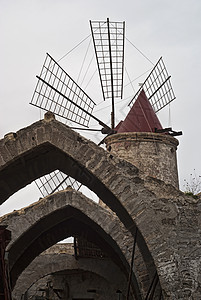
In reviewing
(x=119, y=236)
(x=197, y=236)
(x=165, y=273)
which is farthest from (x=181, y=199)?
(x=119, y=236)

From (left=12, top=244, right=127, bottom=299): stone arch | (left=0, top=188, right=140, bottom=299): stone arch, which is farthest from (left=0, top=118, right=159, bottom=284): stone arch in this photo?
(left=12, top=244, right=127, bottom=299): stone arch

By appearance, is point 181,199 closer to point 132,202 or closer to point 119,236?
point 132,202

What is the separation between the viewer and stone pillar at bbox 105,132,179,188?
14719 millimetres

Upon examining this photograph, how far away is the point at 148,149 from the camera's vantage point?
1487 centimetres

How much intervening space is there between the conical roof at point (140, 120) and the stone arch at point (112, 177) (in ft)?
23.6

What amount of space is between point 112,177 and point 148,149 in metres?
7.07

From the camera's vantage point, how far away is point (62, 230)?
45.0ft

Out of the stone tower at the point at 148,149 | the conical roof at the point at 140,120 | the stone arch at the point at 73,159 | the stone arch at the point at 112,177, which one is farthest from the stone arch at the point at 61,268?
the stone arch at the point at 112,177

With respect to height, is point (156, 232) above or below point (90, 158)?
below

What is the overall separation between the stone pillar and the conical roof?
0.52 metres

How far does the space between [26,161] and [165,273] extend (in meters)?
2.63

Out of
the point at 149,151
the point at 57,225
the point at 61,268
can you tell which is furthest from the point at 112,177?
the point at 61,268

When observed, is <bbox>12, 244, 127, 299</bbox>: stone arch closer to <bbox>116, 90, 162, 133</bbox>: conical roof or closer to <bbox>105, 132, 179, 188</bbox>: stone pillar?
<bbox>105, 132, 179, 188</bbox>: stone pillar

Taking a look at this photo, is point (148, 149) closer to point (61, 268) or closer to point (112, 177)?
point (61, 268)
